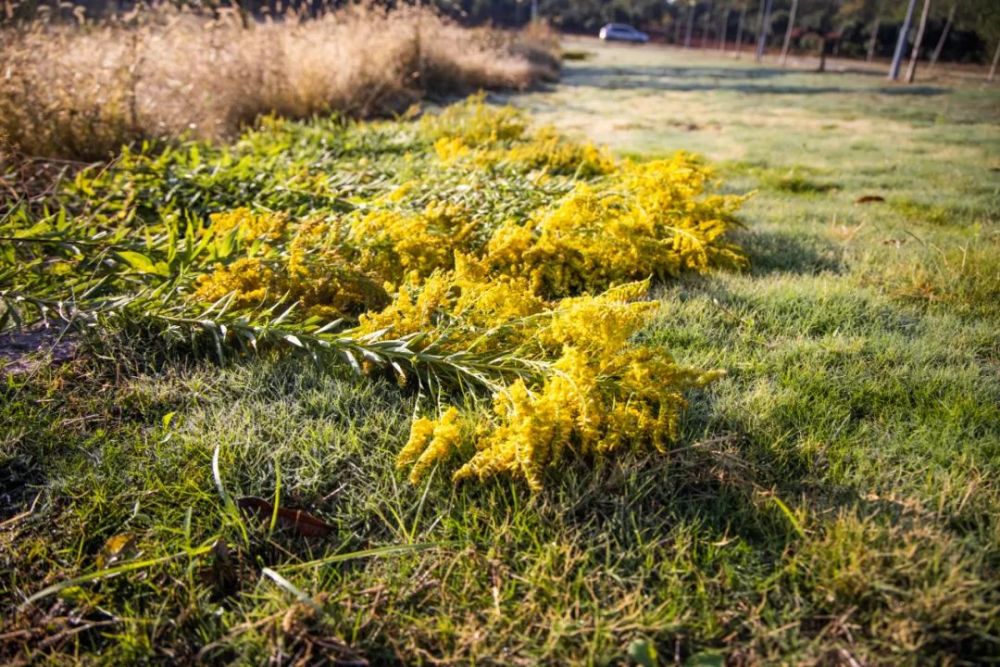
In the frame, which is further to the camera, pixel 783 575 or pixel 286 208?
pixel 286 208

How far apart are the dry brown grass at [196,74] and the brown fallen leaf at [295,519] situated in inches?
126

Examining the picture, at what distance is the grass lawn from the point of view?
1.17 metres

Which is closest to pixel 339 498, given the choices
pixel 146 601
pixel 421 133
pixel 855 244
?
pixel 146 601

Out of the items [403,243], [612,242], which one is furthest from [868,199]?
[403,243]

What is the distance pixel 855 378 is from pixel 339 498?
5.62 feet

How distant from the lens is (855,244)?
3369 mm

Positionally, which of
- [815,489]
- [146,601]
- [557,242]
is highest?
[557,242]

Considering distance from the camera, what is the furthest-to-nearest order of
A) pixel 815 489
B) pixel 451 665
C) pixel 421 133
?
pixel 421 133
pixel 815 489
pixel 451 665

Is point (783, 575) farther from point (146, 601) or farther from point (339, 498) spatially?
point (146, 601)

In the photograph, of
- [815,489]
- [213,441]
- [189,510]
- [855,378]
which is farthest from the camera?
[855,378]

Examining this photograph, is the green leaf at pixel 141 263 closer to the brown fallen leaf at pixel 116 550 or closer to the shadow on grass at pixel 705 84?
the brown fallen leaf at pixel 116 550

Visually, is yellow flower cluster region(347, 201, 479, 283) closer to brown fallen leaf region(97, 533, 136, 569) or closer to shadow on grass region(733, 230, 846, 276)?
brown fallen leaf region(97, 533, 136, 569)

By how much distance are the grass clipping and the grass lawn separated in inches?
5.4

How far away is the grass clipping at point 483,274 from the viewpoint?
1.55m
